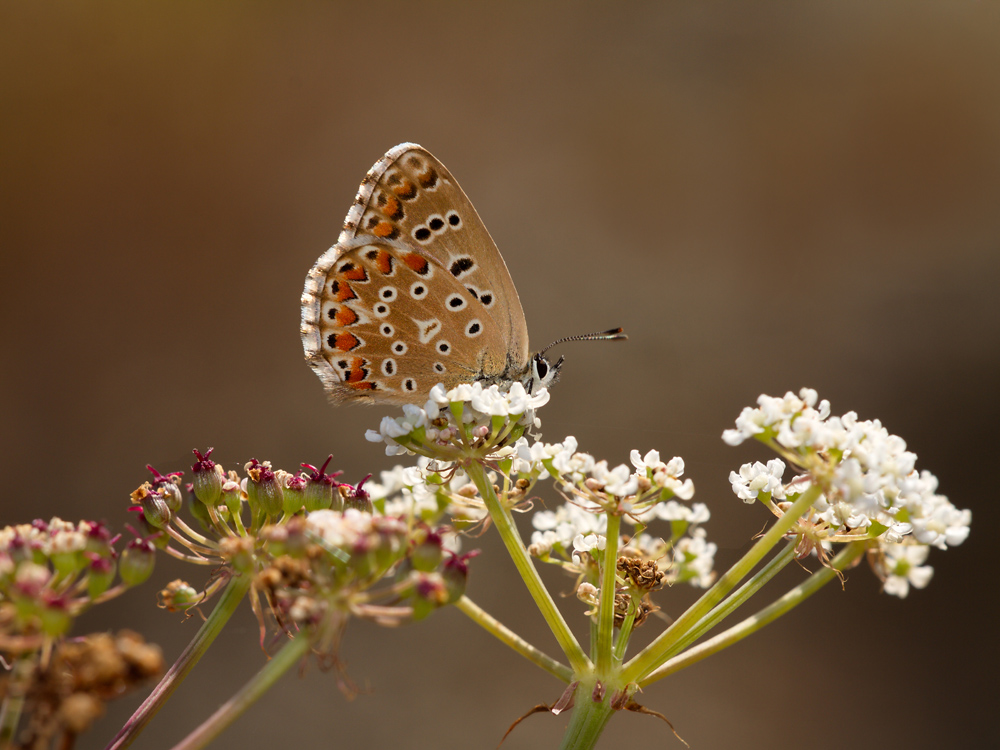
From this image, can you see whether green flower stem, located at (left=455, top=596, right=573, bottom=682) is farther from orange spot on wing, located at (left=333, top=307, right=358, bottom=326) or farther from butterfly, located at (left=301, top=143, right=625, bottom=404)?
orange spot on wing, located at (left=333, top=307, right=358, bottom=326)

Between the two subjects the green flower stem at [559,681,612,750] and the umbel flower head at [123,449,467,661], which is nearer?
the umbel flower head at [123,449,467,661]

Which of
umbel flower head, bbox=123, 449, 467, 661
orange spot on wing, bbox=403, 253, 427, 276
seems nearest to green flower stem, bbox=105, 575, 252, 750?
umbel flower head, bbox=123, 449, 467, 661

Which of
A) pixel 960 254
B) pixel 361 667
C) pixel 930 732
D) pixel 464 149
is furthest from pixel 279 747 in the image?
pixel 960 254

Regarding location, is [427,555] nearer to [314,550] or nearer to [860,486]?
[314,550]

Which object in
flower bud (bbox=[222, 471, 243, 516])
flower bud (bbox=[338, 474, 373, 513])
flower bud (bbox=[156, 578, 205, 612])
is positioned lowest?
flower bud (bbox=[156, 578, 205, 612])

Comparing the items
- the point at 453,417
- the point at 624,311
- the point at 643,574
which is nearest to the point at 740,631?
the point at 643,574

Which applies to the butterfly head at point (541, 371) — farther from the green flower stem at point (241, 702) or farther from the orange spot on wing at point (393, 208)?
the green flower stem at point (241, 702)

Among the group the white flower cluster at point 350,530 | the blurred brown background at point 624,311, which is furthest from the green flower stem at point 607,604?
the blurred brown background at point 624,311
